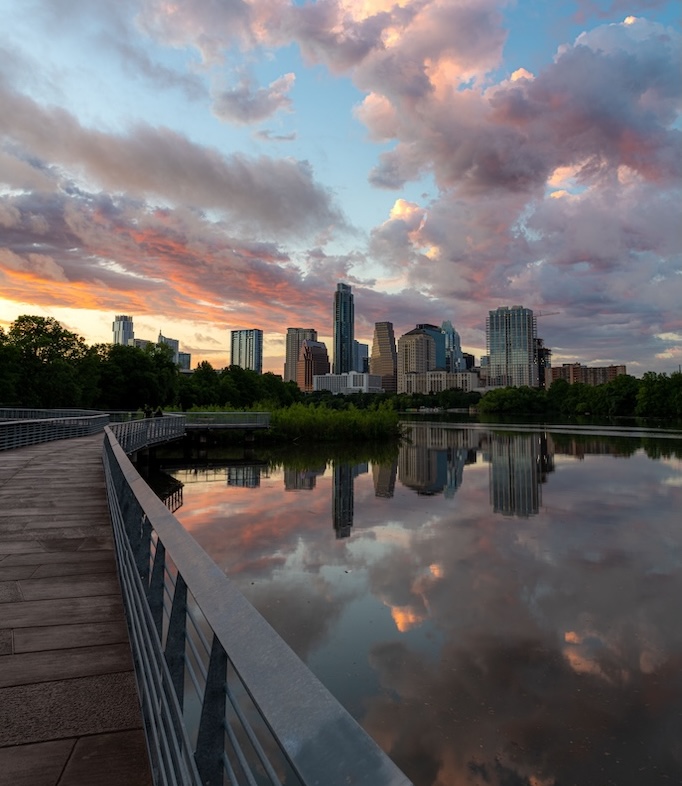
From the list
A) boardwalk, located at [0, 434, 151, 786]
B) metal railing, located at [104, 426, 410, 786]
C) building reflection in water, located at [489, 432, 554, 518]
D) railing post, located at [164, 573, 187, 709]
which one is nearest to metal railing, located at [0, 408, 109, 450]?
boardwalk, located at [0, 434, 151, 786]

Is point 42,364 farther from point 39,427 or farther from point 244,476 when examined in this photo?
point 244,476

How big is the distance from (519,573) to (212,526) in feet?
→ 27.9

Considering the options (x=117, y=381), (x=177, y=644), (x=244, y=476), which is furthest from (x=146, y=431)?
(x=117, y=381)

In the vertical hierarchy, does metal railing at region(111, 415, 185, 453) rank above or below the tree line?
below

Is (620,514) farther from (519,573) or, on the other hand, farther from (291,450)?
(291,450)

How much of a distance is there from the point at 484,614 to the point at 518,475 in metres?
18.1

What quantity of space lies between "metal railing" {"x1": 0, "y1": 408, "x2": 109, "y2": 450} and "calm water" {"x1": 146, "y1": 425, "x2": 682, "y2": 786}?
7.29 metres

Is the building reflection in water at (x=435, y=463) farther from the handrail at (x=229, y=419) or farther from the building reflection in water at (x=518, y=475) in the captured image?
the handrail at (x=229, y=419)

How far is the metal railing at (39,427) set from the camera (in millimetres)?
21234

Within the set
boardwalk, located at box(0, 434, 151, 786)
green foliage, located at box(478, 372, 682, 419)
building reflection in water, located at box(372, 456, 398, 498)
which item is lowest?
building reflection in water, located at box(372, 456, 398, 498)

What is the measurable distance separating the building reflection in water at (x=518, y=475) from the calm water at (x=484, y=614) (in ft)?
0.82

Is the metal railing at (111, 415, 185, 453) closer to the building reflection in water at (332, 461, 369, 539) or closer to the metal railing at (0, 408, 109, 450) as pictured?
the metal railing at (0, 408, 109, 450)

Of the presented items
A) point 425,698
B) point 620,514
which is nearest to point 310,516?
point 620,514

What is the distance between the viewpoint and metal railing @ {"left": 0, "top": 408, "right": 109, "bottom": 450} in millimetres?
21234
